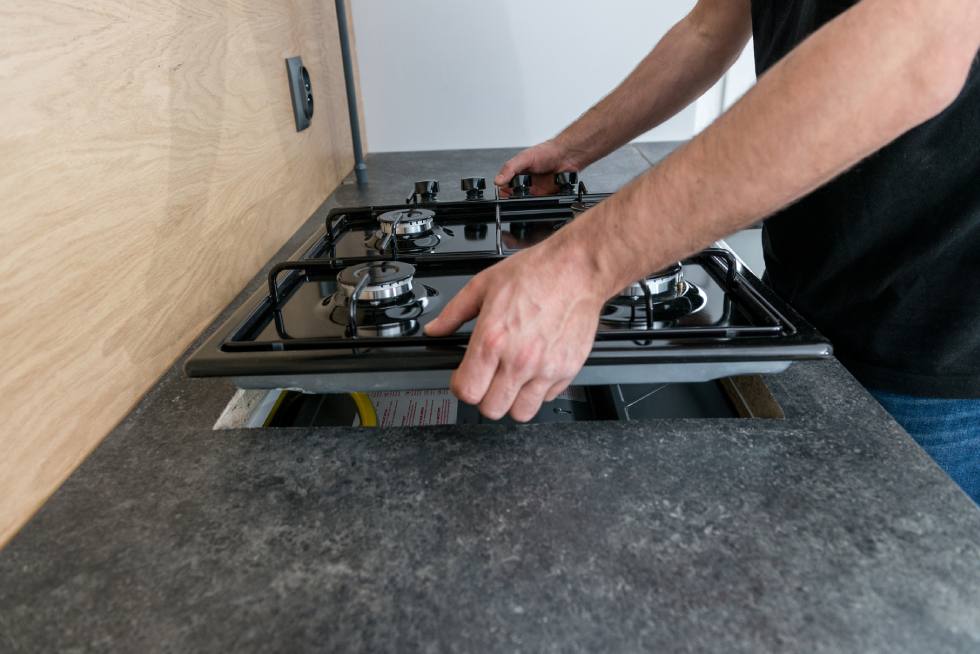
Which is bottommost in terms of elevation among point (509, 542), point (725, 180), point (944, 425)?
point (944, 425)

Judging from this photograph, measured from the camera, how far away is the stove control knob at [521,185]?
1115 millimetres

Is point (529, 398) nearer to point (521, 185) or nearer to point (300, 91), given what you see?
point (521, 185)

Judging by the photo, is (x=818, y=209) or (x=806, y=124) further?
(x=818, y=209)

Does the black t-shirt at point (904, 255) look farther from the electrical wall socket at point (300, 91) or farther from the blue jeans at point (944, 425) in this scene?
the electrical wall socket at point (300, 91)

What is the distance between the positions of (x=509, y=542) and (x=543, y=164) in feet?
2.77

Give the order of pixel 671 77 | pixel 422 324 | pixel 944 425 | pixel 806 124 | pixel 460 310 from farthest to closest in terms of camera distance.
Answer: pixel 671 77 < pixel 944 425 < pixel 422 324 < pixel 460 310 < pixel 806 124

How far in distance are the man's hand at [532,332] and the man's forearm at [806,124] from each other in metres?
0.04

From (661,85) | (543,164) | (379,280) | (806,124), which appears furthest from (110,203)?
(661,85)

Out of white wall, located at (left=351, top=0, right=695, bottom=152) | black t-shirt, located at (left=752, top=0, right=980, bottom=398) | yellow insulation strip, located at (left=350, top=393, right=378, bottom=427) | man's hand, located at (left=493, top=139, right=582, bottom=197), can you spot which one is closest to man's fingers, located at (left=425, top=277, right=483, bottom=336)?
yellow insulation strip, located at (left=350, top=393, right=378, bottom=427)

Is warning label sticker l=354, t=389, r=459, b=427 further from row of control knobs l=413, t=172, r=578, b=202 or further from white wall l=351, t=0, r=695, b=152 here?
white wall l=351, t=0, r=695, b=152

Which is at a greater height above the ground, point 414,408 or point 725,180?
point 725,180

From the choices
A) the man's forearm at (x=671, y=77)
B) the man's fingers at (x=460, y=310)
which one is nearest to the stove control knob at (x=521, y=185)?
the man's forearm at (x=671, y=77)

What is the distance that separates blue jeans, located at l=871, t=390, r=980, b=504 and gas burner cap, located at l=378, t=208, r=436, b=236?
0.64 meters

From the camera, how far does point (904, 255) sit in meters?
0.76
